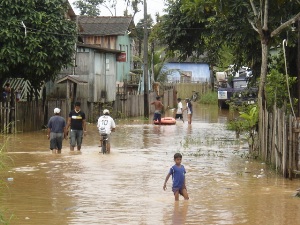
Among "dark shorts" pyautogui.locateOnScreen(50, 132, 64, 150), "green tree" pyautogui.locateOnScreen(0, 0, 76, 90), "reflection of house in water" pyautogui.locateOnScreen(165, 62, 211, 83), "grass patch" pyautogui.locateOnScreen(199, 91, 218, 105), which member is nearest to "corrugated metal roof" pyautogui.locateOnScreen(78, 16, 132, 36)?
"grass patch" pyautogui.locateOnScreen(199, 91, 218, 105)

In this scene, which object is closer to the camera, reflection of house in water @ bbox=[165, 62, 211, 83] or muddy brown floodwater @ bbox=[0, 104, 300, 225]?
muddy brown floodwater @ bbox=[0, 104, 300, 225]

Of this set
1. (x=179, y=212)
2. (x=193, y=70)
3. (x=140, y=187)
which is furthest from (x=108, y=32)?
(x=179, y=212)

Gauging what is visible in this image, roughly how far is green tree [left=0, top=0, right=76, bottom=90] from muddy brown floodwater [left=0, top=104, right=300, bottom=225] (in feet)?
14.1

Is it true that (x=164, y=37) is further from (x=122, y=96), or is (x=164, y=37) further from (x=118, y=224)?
(x=118, y=224)

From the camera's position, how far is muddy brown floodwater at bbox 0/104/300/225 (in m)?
13.0

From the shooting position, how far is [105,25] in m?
58.7

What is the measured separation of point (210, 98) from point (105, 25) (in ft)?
41.6

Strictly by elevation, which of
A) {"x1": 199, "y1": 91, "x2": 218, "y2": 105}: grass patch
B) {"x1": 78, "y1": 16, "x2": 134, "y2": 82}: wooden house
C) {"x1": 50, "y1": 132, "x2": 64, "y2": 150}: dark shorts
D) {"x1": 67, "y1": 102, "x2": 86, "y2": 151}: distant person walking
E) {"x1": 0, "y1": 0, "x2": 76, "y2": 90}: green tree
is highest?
{"x1": 78, "y1": 16, "x2": 134, "y2": 82}: wooden house

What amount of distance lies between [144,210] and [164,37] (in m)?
22.2

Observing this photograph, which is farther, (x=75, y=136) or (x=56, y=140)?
(x=75, y=136)

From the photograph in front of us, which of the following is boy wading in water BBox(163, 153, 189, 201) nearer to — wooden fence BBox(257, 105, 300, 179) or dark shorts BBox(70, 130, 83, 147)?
wooden fence BBox(257, 105, 300, 179)

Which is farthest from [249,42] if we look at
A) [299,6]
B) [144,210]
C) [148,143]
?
[144,210]

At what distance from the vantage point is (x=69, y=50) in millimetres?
32125

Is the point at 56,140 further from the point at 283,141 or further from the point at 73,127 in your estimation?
the point at 283,141
